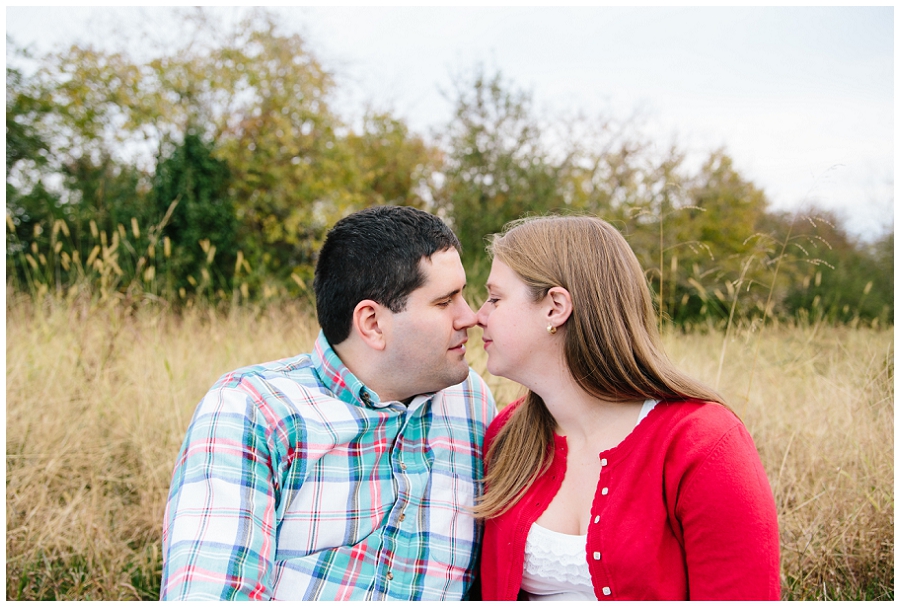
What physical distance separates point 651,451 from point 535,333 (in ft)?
1.54

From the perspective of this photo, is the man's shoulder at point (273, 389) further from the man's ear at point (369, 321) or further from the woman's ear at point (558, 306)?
the woman's ear at point (558, 306)

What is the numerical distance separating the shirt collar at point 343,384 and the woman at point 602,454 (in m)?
0.39

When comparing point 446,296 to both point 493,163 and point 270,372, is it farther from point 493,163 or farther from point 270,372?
point 493,163

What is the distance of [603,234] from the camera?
6.10 feet

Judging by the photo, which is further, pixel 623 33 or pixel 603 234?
pixel 623 33

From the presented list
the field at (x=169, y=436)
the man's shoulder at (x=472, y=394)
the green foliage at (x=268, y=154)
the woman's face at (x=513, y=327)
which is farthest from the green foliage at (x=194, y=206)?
the woman's face at (x=513, y=327)

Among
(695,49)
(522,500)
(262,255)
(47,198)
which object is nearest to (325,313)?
(522,500)

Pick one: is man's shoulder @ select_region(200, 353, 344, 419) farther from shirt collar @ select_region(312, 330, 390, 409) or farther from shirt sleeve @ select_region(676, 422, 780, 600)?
shirt sleeve @ select_region(676, 422, 780, 600)

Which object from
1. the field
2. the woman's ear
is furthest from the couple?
the field

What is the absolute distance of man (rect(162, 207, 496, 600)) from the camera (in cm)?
156

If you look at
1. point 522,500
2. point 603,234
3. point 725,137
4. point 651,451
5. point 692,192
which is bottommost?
point 522,500

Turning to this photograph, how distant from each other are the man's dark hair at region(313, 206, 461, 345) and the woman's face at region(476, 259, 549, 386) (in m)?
0.25

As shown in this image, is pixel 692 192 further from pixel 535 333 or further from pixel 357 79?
pixel 535 333

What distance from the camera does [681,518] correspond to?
1.59m
